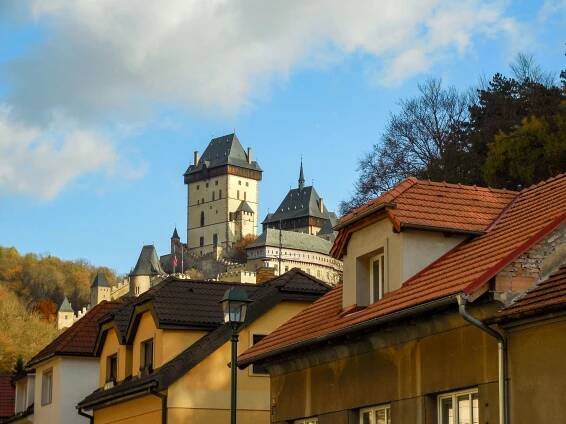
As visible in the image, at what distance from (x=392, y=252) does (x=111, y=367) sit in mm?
16282

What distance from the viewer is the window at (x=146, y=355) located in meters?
28.5

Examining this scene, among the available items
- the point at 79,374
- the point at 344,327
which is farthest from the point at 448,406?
the point at 79,374

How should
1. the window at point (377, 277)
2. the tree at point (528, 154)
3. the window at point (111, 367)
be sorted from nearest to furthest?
1. the window at point (377, 277)
2. the window at point (111, 367)
3. the tree at point (528, 154)

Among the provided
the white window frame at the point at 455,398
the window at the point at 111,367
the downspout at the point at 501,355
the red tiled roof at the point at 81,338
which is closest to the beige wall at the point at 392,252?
the white window frame at the point at 455,398

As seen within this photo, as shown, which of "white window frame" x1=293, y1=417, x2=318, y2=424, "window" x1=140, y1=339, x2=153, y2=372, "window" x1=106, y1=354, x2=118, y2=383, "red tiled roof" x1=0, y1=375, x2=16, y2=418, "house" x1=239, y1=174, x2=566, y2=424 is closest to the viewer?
"house" x1=239, y1=174, x2=566, y2=424

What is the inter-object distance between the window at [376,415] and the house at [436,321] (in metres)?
0.03

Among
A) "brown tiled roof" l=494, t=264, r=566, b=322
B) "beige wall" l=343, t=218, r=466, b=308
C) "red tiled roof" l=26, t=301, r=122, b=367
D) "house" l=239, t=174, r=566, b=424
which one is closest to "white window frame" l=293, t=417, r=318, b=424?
"house" l=239, t=174, r=566, b=424

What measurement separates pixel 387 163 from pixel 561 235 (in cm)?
4342

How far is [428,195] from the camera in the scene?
60.2 feet

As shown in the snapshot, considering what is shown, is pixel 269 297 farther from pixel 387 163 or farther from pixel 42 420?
pixel 387 163

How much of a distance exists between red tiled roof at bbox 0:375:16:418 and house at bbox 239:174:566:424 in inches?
1051

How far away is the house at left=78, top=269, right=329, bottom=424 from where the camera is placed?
25.9 meters

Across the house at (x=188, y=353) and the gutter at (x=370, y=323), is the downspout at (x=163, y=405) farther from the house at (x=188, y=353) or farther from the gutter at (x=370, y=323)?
the gutter at (x=370, y=323)

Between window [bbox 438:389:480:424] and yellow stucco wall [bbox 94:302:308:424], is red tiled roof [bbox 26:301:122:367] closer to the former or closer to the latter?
yellow stucco wall [bbox 94:302:308:424]
